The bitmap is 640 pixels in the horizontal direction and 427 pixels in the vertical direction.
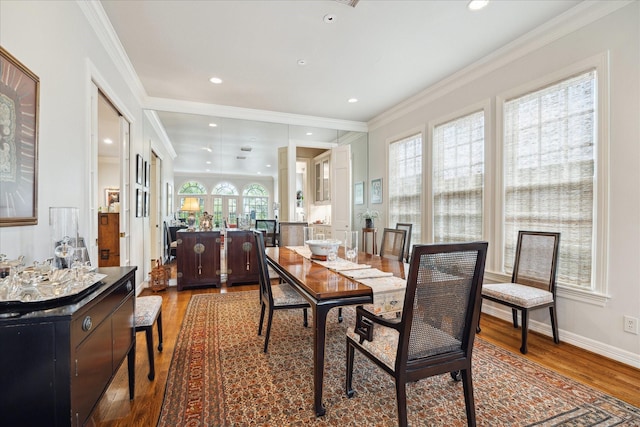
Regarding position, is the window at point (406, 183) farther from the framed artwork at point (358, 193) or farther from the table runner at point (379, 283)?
the table runner at point (379, 283)

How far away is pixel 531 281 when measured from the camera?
279 cm

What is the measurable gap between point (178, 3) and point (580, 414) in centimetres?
402

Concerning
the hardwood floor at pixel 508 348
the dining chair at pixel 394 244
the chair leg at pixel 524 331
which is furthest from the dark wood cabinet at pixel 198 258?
the chair leg at pixel 524 331

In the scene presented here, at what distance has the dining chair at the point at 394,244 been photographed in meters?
3.00

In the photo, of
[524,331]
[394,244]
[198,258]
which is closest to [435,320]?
[524,331]

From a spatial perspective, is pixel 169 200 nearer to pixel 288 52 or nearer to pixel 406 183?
pixel 288 52

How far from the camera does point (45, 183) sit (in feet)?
5.81

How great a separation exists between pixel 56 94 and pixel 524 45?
404 centimetres

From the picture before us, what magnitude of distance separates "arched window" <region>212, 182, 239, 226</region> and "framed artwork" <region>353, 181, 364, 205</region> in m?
2.43

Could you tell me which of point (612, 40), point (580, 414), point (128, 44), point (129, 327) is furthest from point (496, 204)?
point (128, 44)

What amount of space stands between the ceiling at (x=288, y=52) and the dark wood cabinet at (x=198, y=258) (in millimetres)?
1221

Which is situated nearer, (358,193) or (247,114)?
(247,114)

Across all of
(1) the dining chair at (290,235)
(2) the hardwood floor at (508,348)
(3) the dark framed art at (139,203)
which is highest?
(3) the dark framed art at (139,203)

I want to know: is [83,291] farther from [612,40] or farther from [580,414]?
[612,40]
